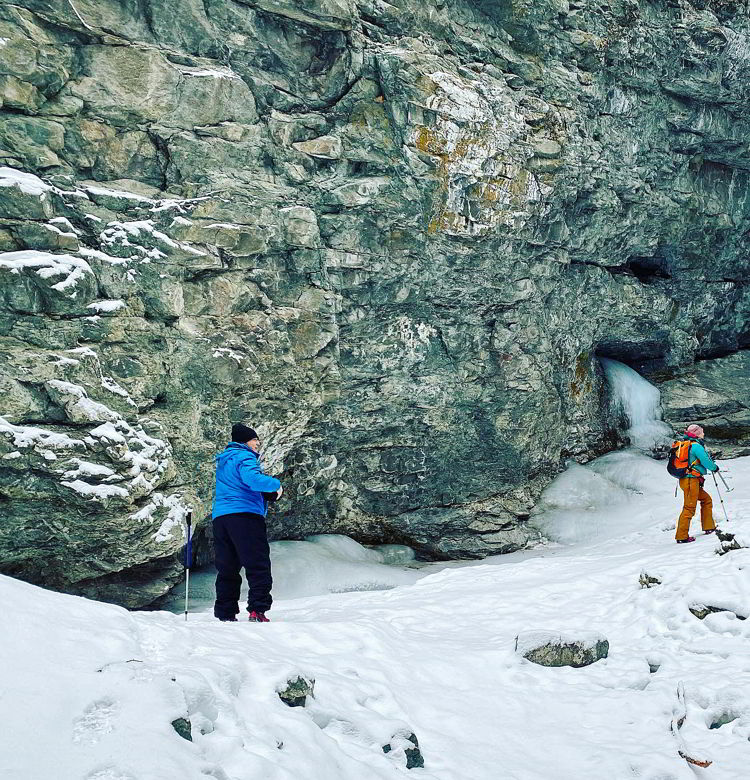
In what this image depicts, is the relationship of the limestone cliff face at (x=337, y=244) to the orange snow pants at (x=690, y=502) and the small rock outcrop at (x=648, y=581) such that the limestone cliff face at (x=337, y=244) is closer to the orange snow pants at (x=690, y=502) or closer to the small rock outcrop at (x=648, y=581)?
the orange snow pants at (x=690, y=502)

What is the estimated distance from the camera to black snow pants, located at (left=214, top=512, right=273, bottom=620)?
22.2ft

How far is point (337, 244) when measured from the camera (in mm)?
12656

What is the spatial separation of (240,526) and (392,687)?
258cm

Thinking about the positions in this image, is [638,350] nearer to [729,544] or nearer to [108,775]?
[729,544]

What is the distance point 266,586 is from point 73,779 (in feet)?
14.4

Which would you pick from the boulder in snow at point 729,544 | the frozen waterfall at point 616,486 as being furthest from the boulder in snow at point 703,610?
the frozen waterfall at point 616,486

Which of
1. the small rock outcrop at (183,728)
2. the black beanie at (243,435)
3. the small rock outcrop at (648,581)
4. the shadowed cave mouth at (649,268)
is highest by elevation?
the shadowed cave mouth at (649,268)

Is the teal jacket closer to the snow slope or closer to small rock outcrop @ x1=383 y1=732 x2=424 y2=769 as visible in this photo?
the snow slope

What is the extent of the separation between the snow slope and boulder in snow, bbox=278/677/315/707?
0.07 m

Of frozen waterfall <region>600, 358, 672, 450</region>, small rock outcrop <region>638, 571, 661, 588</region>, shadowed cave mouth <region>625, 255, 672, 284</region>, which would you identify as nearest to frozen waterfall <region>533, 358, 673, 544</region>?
frozen waterfall <region>600, 358, 672, 450</region>

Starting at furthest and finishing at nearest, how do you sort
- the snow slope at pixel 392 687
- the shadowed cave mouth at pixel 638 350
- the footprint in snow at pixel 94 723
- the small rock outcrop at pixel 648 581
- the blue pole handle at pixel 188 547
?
1. the shadowed cave mouth at pixel 638 350
2. the small rock outcrop at pixel 648 581
3. the blue pole handle at pixel 188 547
4. the snow slope at pixel 392 687
5. the footprint in snow at pixel 94 723

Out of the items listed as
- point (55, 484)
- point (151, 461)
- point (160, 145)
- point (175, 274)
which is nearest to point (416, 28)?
point (160, 145)

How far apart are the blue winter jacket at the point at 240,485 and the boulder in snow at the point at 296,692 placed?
2838 mm

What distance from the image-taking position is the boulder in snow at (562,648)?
587 centimetres
